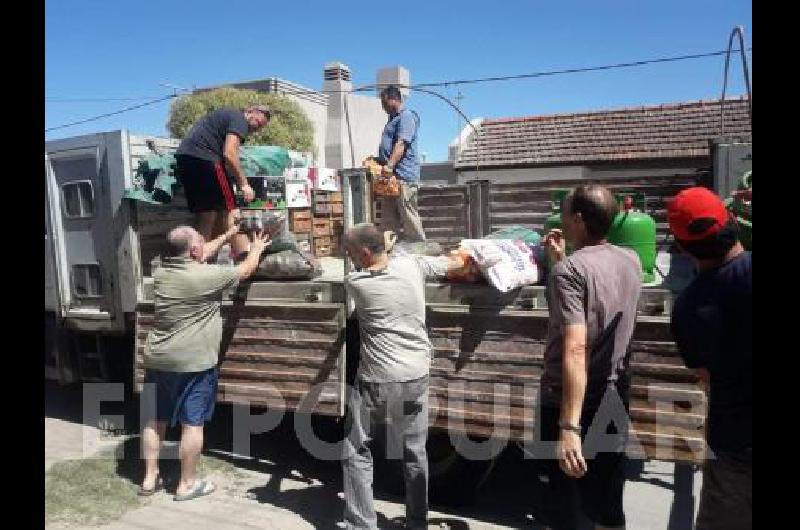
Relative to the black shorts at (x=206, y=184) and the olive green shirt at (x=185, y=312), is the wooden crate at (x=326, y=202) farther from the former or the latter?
the olive green shirt at (x=185, y=312)

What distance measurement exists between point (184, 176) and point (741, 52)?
4022 millimetres

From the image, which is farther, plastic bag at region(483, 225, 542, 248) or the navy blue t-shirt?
plastic bag at region(483, 225, 542, 248)

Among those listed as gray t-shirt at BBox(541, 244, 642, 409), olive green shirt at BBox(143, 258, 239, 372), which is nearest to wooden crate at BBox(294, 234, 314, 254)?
olive green shirt at BBox(143, 258, 239, 372)

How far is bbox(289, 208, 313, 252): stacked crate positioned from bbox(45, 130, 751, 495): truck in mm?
303

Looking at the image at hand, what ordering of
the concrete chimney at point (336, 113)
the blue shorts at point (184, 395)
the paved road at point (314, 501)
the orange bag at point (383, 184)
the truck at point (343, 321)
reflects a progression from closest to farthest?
the truck at point (343, 321), the paved road at point (314, 501), the blue shorts at point (184, 395), the orange bag at point (383, 184), the concrete chimney at point (336, 113)

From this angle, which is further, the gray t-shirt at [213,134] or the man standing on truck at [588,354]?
the gray t-shirt at [213,134]

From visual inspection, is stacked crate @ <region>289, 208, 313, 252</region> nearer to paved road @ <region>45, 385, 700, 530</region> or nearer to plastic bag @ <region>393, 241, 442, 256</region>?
plastic bag @ <region>393, 241, 442, 256</region>

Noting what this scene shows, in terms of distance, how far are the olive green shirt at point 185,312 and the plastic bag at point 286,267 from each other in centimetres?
30

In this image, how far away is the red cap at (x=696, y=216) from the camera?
2191 mm

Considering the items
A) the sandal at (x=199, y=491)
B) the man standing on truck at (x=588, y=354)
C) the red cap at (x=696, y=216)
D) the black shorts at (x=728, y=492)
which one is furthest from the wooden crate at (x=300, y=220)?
the black shorts at (x=728, y=492)

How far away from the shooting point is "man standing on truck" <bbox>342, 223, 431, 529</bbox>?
3439mm

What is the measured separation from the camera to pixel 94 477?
448 centimetres
